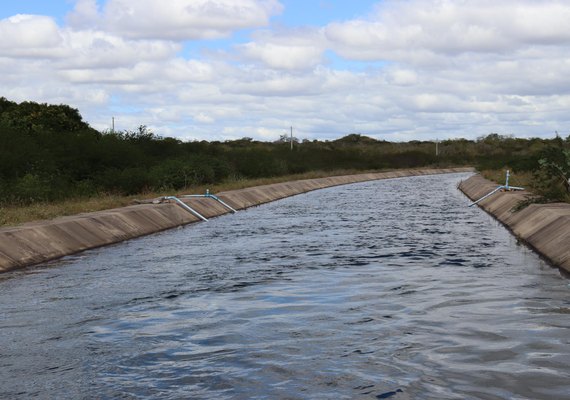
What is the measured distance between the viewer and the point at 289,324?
1213cm

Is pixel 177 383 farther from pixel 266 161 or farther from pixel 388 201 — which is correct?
pixel 266 161

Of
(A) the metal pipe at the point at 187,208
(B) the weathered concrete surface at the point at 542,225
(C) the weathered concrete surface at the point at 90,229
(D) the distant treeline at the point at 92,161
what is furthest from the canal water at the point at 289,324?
(D) the distant treeline at the point at 92,161

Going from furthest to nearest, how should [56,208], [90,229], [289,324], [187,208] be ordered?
1. [187,208]
2. [56,208]
3. [90,229]
4. [289,324]

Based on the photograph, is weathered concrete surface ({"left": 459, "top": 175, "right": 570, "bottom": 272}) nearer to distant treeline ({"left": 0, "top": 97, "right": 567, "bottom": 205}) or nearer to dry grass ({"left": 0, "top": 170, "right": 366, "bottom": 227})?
distant treeline ({"left": 0, "top": 97, "right": 567, "bottom": 205})

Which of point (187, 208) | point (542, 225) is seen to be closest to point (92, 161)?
point (187, 208)

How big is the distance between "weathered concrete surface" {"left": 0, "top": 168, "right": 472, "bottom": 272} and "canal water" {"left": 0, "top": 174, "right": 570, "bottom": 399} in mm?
926

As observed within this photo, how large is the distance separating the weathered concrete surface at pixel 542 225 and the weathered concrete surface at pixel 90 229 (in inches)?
507

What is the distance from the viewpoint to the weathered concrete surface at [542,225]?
20.0 meters

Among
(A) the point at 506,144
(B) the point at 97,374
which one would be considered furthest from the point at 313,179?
(A) the point at 506,144

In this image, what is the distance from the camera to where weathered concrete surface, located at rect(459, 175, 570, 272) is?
20.0 m

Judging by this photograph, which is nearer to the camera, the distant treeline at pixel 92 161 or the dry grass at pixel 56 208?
the dry grass at pixel 56 208

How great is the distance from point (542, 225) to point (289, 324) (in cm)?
1469

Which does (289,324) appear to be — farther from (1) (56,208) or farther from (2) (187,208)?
(2) (187,208)

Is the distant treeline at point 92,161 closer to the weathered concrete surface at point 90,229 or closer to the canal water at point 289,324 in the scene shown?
the weathered concrete surface at point 90,229
